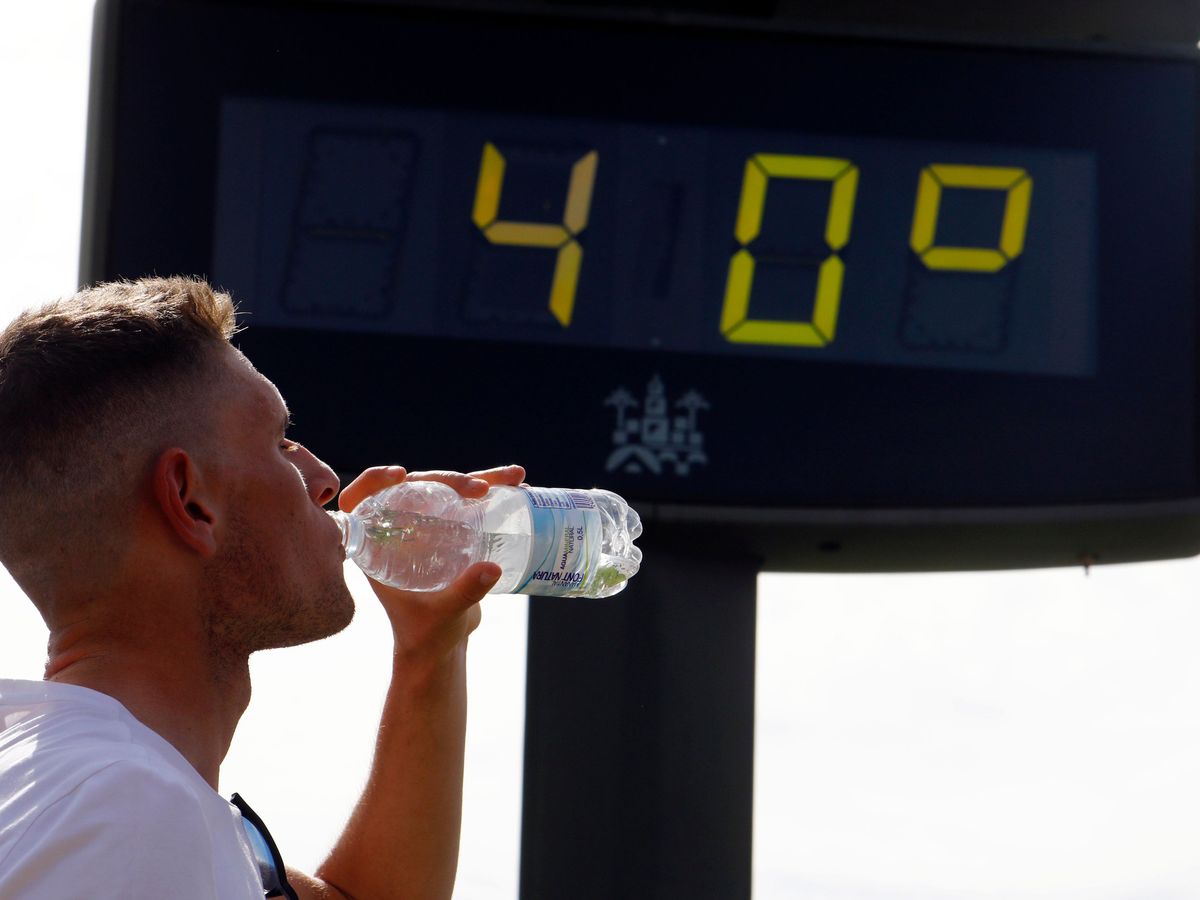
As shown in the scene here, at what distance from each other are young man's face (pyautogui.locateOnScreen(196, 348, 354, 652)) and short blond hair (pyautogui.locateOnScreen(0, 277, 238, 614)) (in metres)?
0.06

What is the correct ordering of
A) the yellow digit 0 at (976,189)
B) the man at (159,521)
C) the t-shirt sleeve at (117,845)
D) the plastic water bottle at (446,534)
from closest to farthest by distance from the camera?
the t-shirt sleeve at (117,845) → the man at (159,521) → the plastic water bottle at (446,534) → the yellow digit 0 at (976,189)

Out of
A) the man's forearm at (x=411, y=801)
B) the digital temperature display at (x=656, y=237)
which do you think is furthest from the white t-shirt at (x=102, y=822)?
the digital temperature display at (x=656, y=237)

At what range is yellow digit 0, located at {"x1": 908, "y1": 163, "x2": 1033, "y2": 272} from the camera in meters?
2.96

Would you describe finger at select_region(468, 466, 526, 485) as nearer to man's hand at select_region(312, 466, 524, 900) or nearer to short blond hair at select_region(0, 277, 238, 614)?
man's hand at select_region(312, 466, 524, 900)

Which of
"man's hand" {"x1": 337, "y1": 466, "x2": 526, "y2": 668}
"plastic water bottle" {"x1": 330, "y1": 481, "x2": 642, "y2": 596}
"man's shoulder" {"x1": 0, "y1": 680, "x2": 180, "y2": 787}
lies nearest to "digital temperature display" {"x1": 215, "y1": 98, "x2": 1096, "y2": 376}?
"plastic water bottle" {"x1": 330, "y1": 481, "x2": 642, "y2": 596}

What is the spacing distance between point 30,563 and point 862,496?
5.20ft

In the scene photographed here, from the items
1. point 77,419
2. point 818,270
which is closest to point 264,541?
point 77,419

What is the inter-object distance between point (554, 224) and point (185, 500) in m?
1.47

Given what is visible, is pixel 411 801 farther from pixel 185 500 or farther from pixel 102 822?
pixel 102 822

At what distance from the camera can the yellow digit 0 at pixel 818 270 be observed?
2.91 metres

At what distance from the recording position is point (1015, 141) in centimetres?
300

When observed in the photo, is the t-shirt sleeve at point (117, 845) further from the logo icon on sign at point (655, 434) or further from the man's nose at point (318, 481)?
the logo icon on sign at point (655, 434)

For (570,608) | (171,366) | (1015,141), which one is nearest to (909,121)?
(1015,141)

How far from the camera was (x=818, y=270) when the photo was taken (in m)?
2.94
